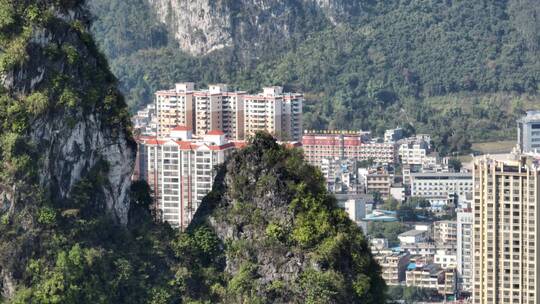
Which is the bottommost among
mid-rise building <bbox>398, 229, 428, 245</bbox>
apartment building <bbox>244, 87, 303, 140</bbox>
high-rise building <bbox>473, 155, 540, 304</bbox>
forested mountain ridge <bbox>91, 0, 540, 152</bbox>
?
mid-rise building <bbox>398, 229, 428, 245</bbox>

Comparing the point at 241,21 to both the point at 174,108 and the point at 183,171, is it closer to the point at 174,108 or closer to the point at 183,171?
the point at 174,108

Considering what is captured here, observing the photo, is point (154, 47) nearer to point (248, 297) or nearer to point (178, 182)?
point (178, 182)

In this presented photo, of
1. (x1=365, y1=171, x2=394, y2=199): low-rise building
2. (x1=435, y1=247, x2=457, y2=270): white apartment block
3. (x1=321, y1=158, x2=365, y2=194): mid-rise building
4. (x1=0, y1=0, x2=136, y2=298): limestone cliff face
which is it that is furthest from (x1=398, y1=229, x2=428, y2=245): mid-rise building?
(x1=0, y1=0, x2=136, y2=298): limestone cliff face

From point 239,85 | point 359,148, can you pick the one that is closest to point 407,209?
point 359,148

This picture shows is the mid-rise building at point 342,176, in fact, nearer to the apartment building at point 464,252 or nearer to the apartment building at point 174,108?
the apartment building at point 174,108

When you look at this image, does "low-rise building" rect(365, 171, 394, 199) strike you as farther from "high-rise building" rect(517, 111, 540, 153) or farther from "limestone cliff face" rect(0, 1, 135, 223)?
"limestone cliff face" rect(0, 1, 135, 223)
